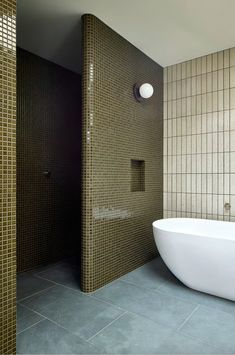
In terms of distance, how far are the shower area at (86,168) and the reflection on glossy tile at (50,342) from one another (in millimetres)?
84

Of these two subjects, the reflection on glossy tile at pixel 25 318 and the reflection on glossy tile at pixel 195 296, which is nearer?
the reflection on glossy tile at pixel 25 318

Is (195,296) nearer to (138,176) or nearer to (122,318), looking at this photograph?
(122,318)

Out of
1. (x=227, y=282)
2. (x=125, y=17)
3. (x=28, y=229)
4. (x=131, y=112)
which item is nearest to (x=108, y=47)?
(x=125, y=17)

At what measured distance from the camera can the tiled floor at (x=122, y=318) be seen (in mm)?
1526

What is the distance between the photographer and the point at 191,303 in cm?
206

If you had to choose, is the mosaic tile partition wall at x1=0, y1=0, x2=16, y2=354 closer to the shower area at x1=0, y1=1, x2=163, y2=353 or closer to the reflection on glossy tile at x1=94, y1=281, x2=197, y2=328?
the shower area at x1=0, y1=1, x2=163, y2=353

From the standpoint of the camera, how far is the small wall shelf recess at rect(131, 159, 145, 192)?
3.01 meters

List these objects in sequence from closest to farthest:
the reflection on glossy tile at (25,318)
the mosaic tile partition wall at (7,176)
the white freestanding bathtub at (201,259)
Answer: the mosaic tile partition wall at (7,176) → the reflection on glossy tile at (25,318) → the white freestanding bathtub at (201,259)

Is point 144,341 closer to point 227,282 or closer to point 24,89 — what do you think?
point 227,282

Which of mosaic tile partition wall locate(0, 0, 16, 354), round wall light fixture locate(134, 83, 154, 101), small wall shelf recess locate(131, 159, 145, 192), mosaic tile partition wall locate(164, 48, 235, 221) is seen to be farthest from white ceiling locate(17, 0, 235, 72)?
small wall shelf recess locate(131, 159, 145, 192)

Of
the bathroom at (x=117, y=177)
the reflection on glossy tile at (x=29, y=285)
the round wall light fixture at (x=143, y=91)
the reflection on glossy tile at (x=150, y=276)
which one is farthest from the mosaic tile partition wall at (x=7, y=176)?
the round wall light fixture at (x=143, y=91)

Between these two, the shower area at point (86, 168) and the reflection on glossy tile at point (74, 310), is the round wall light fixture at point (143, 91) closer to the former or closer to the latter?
the shower area at point (86, 168)

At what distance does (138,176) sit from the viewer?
3068mm

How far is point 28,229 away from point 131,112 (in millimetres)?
1859
